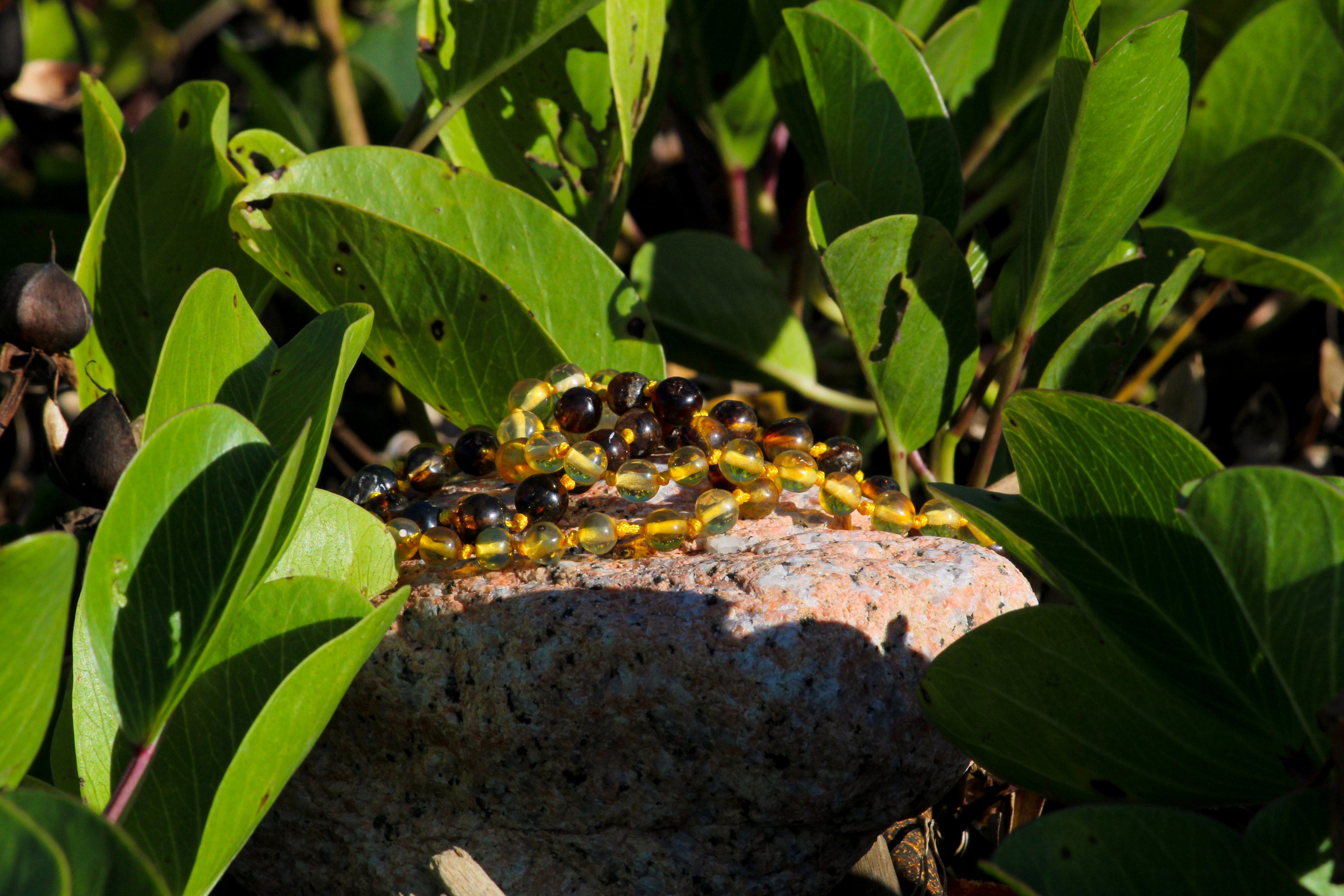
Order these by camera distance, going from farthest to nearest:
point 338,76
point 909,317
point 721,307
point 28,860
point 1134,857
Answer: point 338,76
point 721,307
point 909,317
point 1134,857
point 28,860

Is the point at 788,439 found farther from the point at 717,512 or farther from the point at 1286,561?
the point at 1286,561

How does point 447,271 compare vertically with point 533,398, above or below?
above

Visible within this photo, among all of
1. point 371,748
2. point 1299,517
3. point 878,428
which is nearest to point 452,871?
point 371,748

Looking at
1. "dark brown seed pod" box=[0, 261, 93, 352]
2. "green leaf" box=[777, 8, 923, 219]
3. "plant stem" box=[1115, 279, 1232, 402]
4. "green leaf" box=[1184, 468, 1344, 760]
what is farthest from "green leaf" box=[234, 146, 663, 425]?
"plant stem" box=[1115, 279, 1232, 402]

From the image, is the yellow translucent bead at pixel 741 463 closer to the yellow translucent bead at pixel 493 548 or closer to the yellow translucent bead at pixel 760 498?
the yellow translucent bead at pixel 760 498

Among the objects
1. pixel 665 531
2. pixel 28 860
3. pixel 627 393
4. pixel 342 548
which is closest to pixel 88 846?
pixel 28 860

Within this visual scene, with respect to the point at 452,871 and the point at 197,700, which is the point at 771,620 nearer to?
the point at 452,871
